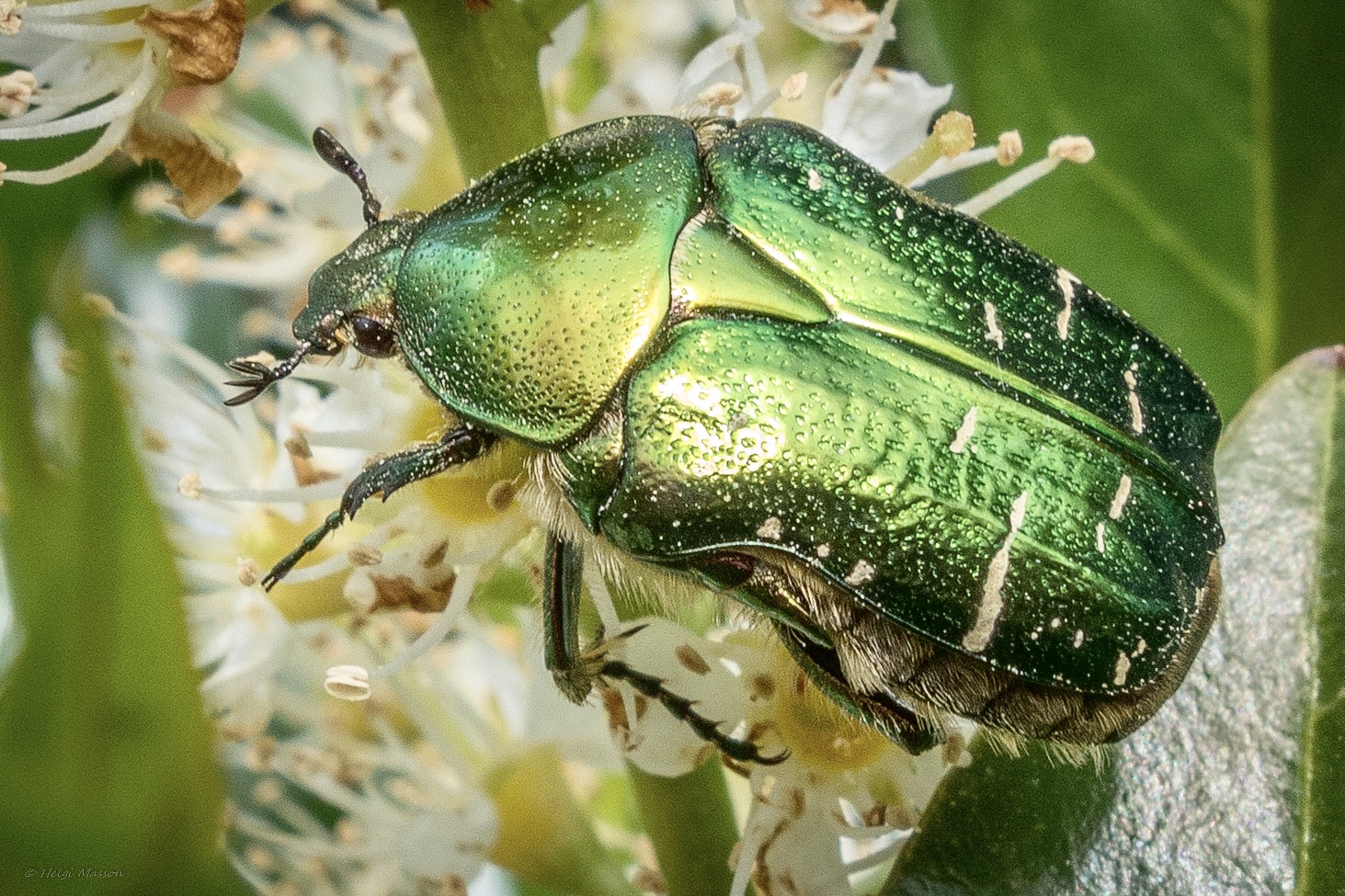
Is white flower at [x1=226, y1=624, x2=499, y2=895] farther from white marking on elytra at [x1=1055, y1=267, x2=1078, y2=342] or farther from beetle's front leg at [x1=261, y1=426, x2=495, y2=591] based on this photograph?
white marking on elytra at [x1=1055, y1=267, x2=1078, y2=342]

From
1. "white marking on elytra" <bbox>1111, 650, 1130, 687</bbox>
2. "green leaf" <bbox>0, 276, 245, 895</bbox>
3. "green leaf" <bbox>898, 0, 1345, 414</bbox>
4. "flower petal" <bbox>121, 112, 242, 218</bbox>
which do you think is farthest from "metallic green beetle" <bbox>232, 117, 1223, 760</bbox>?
"green leaf" <bbox>898, 0, 1345, 414</bbox>

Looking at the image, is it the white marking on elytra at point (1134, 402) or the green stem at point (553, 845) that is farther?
the green stem at point (553, 845)

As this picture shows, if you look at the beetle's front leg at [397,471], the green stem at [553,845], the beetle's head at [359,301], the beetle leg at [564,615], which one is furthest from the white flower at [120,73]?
the green stem at [553,845]

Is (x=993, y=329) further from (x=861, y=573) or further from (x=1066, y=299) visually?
(x=861, y=573)

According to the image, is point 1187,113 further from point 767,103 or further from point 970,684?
point 970,684

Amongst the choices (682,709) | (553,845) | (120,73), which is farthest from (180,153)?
(553,845)

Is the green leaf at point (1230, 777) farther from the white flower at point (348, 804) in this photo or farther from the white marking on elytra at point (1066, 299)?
the white flower at point (348, 804)
